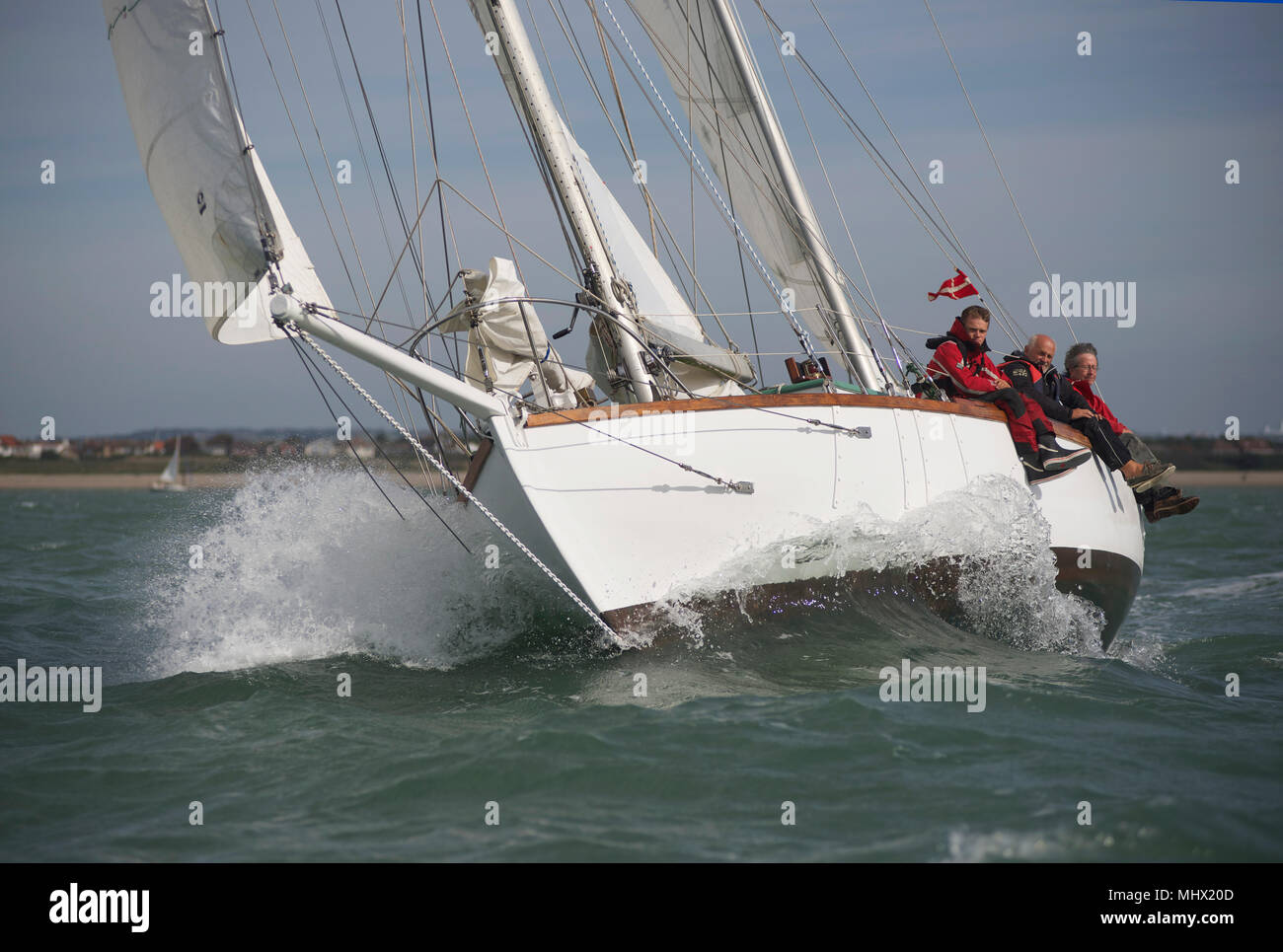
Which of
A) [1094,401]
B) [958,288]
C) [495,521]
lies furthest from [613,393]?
[1094,401]

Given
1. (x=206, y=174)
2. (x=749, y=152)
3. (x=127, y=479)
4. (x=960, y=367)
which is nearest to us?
(x=206, y=174)

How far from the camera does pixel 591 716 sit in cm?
536

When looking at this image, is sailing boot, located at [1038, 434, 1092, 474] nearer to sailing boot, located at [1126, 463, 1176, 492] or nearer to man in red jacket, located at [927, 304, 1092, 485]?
man in red jacket, located at [927, 304, 1092, 485]

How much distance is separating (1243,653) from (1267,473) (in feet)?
282

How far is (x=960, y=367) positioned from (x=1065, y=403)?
1.05 meters

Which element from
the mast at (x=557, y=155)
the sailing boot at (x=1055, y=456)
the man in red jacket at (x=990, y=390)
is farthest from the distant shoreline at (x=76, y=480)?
the sailing boot at (x=1055, y=456)

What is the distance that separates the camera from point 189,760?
16.4 ft

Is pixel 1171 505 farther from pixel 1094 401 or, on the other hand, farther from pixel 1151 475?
pixel 1094 401

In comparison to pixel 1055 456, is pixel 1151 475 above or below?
below

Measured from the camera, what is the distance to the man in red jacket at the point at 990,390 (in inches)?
313

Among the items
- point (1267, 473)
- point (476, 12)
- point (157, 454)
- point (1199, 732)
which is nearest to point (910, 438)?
point (1199, 732)

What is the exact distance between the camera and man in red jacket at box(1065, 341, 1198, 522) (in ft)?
29.1

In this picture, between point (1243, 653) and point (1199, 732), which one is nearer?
point (1199, 732)
